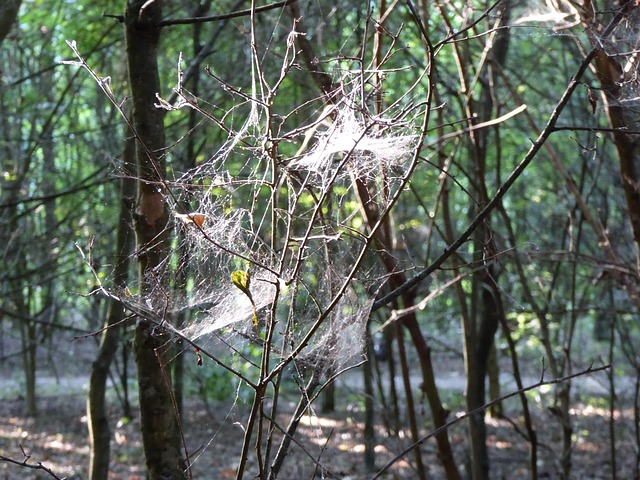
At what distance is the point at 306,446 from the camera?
892cm

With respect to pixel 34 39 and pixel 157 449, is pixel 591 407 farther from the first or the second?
pixel 157 449

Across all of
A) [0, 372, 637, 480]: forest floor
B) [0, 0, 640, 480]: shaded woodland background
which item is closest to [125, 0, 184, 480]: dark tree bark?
[0, 0, 640, 480]: shaded woodland background

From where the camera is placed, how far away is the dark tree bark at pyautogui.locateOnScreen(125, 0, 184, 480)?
2.30 m

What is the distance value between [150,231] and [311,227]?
110cm

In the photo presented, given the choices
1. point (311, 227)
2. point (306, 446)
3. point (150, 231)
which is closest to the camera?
point (311, 227)

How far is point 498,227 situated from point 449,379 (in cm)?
579

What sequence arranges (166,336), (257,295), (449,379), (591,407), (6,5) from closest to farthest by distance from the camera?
(257,295) → (166,336) → (6,5) → (591,407) → (449,379)

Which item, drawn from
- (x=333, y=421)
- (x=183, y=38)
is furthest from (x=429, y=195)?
(x=183, y=38)

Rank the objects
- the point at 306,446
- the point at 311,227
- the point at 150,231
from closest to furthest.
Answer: the point at 311,227 → the point at 150,231 → the point at 306,446

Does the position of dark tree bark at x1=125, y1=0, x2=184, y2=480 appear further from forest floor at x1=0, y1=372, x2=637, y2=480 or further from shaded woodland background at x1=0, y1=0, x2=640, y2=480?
forest floor at x1=0, y1=372, x2=637, y2=480

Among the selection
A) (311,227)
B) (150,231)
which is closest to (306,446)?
(150,231)

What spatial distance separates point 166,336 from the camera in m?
2.73

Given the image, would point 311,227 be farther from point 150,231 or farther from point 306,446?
point 306,446

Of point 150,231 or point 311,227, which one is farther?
point 150,231
